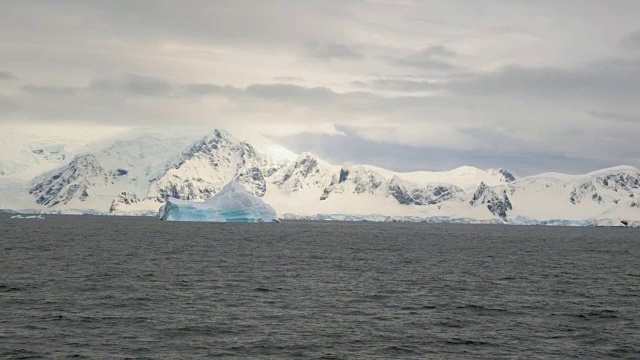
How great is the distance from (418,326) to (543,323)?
8236 mm

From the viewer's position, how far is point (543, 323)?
47.0 meters

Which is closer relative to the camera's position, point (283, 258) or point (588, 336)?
point (588, 336)

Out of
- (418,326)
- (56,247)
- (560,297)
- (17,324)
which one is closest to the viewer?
(17,324)

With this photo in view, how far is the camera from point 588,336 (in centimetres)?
4319

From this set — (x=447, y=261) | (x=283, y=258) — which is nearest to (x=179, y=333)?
(x=283, y=258)

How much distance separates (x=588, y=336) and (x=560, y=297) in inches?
666

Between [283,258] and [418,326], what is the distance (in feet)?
169

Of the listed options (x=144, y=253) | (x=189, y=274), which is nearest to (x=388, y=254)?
(x=144, y=253)

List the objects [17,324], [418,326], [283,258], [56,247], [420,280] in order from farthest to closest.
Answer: [56,247] → [283,258] → [420,280] → [418,326] → [17,324]

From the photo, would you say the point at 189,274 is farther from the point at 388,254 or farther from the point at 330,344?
the point at 388,254

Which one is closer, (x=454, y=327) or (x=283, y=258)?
(x=454, y=327)

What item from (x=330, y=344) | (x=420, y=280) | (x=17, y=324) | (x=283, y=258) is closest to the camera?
(x=330, y=344)

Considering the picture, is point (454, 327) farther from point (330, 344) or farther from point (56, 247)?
point (56, 247)

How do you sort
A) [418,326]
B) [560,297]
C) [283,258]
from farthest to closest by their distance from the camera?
[283,258], [560,297], [418,326]
